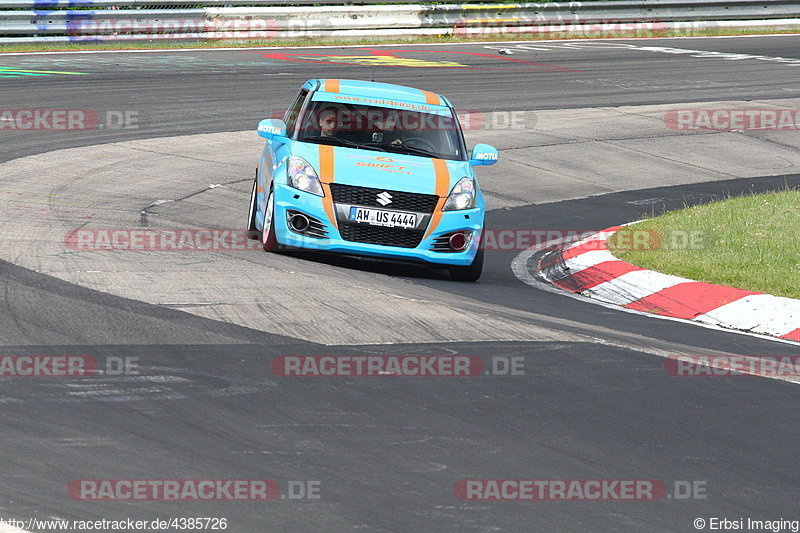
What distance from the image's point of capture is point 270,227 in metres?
10.6

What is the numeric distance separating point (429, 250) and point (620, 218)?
459 cm

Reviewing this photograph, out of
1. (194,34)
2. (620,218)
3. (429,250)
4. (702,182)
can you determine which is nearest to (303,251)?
(429,250)

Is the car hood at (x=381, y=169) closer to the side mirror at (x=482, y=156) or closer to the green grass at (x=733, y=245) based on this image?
the side mirror at (x=482, y=156)

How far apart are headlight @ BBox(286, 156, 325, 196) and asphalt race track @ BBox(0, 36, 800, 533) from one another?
25.1 inches

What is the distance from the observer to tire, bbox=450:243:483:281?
1064cm

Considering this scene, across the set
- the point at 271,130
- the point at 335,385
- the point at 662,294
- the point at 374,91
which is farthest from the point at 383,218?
the point at 335,385

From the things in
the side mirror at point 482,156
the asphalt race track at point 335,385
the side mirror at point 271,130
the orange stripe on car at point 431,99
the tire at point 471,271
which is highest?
the orange stripe on car at point 431,99

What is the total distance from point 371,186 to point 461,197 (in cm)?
86

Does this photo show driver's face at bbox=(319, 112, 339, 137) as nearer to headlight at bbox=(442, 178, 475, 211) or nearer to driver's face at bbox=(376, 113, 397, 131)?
driver's face at bbox=(376, 113, 397, 131)

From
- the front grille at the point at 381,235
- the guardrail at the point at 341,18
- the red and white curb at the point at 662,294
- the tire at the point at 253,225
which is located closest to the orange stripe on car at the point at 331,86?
the tire at the point at 253,225

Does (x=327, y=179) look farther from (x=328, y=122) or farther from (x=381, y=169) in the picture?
(x=328, y=122)

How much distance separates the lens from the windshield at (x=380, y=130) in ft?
36.6

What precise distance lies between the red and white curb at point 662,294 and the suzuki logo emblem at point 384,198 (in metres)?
1.76

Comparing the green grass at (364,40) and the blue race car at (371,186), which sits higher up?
the green grass at (364,40)
